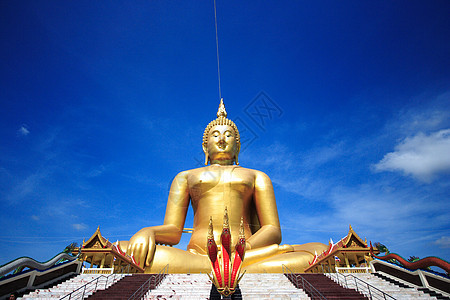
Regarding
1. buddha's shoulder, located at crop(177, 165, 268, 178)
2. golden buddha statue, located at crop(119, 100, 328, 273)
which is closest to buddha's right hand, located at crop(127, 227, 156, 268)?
golden buddha statue, located at crop(119, 100, 328, 273)

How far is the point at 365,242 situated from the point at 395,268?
43.5 inches

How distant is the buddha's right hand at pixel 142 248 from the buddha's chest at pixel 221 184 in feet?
10.4

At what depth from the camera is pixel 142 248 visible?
9.65 meters

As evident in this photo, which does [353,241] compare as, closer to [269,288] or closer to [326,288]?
[326,288]

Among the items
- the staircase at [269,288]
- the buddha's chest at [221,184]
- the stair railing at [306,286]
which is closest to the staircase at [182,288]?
the staircase at [269,288]

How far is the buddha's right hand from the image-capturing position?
9508 millimetres

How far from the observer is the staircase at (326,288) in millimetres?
6561

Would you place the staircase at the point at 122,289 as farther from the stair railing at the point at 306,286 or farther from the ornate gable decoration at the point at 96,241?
the stair railing at the point at 306,286

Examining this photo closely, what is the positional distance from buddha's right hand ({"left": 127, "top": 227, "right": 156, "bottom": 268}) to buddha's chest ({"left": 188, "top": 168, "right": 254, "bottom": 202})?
3178 millimetres

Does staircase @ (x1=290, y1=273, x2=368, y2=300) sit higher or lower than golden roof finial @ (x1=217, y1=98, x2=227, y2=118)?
lower

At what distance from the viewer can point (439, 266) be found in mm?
7621

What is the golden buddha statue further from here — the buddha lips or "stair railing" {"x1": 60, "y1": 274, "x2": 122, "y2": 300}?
the buddha lips

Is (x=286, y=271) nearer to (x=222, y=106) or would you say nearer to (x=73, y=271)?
(x=73, y=271)

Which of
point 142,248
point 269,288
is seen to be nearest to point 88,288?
point 142,248
